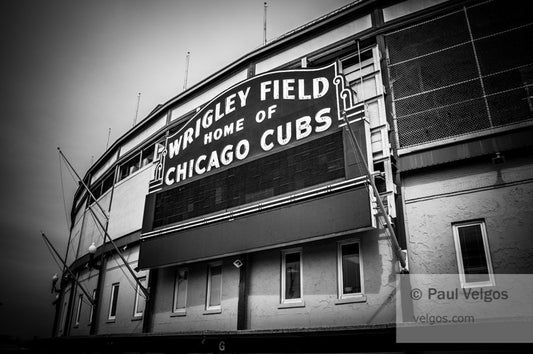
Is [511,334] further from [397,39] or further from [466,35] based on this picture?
[397,39]

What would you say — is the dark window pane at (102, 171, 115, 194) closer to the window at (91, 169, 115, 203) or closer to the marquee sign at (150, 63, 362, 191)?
the window at (91, 169, 115, 203)

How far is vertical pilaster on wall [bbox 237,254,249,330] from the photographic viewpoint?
12.9 metres

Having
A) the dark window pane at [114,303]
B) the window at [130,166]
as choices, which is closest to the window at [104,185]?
the window at [130,166]

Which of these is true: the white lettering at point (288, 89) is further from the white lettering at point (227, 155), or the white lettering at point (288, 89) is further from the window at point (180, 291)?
the window at point (180, 291)

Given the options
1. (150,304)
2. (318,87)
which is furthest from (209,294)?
(318,87)

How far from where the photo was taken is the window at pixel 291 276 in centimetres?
1243

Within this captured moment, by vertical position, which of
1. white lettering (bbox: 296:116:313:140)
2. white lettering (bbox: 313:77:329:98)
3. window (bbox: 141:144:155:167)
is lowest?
white lettering (bbox: 296:116:313:140)

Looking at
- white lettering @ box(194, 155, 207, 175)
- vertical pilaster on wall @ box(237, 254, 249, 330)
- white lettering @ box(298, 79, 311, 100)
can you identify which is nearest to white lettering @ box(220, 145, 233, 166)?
white lettering @ box(194, 155, 207, 175)

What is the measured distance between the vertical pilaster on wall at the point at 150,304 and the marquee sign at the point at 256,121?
3.62 metres

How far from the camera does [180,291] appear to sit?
15930 mm

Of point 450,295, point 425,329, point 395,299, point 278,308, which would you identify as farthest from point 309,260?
point 425,329

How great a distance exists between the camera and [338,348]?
30.5 ft

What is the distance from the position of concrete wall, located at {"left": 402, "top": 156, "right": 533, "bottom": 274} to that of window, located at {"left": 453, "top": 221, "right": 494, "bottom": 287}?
0.13 meters

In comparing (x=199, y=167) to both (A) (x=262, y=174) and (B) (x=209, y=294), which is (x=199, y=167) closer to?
(A) (x=262, y=174)
